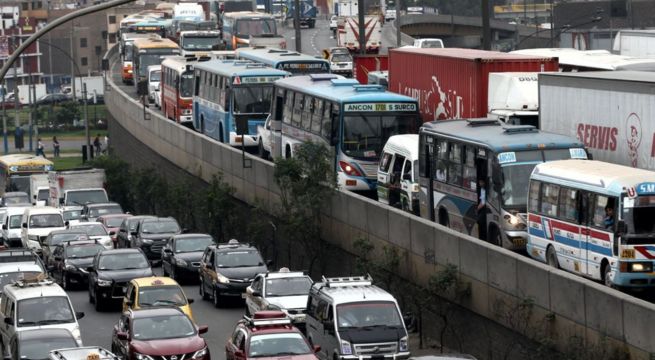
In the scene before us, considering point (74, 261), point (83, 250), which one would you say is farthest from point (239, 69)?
point (74, 261)

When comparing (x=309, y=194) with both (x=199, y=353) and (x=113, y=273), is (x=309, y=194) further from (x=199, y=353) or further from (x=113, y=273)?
(x=199, y=353)

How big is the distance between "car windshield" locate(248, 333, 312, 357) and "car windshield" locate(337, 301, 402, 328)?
1309 millimetres

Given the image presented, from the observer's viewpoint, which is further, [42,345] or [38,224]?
[38,224]

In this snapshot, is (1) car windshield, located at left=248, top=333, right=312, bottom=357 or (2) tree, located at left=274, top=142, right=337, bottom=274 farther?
(2) tree, located at left=274, top=142, right=337, bottom=274

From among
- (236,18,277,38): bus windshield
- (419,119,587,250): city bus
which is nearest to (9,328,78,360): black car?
(419,119,587,250): city bus

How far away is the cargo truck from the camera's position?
28672 millimetres

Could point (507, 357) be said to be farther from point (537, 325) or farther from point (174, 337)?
point (174, 337)

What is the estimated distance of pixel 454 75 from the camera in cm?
3903

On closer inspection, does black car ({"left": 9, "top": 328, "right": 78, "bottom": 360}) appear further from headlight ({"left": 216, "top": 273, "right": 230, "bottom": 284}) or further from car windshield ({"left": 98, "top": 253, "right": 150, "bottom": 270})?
car windshield ({"left": 98, "top": 253, "right": 150, "bottom": 270})

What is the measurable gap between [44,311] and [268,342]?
6217mm

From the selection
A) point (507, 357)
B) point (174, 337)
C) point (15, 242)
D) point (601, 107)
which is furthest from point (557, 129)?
point (15, 242)

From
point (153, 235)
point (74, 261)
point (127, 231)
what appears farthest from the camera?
point (127, 231)

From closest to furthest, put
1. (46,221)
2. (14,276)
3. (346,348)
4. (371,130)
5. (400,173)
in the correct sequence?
(346,348), (14,276), (400,173), (371,130), (46,221)

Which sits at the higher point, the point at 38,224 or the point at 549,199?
the point at 549,199
